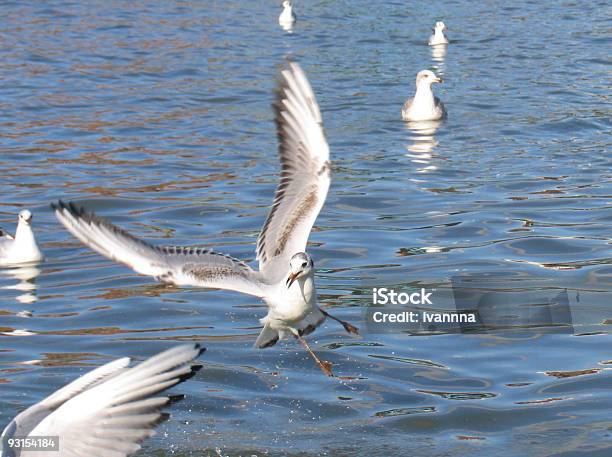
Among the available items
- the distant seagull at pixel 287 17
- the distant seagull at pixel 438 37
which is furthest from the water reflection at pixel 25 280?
the distant seagull at pixel 287 17

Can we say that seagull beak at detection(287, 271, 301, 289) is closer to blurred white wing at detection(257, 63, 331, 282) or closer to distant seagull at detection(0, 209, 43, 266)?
blurred white wing at detection(257, 63, 331, 282)

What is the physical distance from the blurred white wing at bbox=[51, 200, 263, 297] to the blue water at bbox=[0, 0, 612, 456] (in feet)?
4.24

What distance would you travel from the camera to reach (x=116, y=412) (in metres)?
6.48

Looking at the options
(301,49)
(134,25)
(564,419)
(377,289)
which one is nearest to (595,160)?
(377,289)

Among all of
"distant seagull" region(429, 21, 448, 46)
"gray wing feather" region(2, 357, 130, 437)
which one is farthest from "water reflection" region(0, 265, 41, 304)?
"distant seagull" region(429, 21, 448, 46)

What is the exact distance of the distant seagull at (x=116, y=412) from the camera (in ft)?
21.2

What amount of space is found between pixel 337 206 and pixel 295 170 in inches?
223

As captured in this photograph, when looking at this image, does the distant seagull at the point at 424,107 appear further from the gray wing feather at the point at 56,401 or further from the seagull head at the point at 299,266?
the gray wing feather at the point at 56,401

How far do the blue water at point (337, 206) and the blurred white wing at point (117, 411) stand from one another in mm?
2480

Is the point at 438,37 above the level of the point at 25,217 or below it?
above

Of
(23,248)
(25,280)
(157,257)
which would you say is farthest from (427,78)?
(157,257)

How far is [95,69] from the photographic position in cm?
2328

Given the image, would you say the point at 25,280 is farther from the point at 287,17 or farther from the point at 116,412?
the point at 287,17

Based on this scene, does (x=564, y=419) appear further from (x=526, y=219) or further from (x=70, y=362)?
(x=526, y=219)
